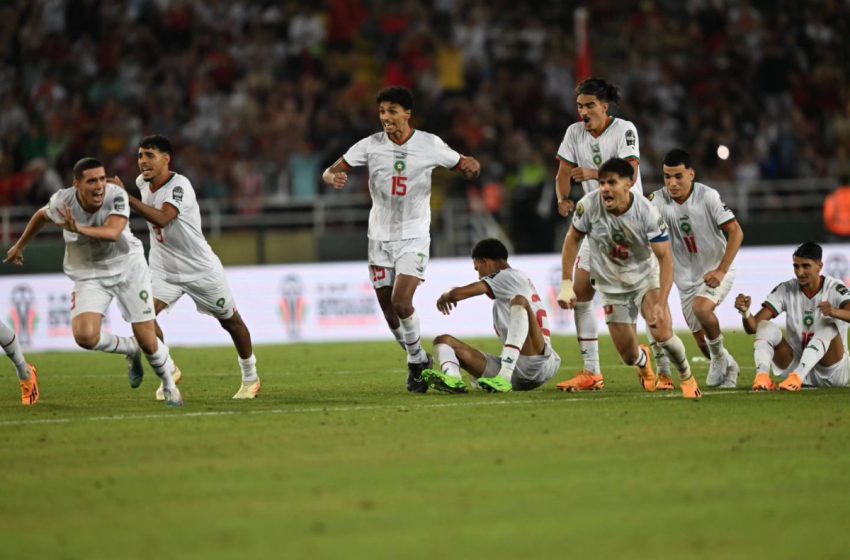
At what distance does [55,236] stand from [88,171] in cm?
1625

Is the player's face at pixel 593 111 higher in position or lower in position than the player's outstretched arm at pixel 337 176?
higher

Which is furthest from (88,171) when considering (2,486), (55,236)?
(55,236)

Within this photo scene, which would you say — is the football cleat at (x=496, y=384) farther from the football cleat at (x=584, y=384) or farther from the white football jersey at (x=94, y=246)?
the white football jersey at (x=94, y=246)

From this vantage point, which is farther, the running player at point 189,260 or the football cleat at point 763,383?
the running player at point 189,260

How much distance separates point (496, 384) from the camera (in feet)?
38.3

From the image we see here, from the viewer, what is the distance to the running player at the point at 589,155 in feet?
40.5

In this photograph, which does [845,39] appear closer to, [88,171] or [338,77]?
[338,77]

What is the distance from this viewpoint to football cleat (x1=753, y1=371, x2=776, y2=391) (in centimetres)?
1155

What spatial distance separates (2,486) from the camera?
287 inches

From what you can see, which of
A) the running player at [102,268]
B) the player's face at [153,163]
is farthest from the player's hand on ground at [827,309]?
the player's face at [153,163]

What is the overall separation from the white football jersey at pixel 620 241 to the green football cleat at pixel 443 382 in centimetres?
144

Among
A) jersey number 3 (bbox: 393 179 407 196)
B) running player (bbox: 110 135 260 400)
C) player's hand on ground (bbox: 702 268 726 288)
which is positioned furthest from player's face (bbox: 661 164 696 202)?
running player (bbox: 110 135 260 400)

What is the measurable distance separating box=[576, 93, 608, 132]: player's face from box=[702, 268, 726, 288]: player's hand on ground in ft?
5.71

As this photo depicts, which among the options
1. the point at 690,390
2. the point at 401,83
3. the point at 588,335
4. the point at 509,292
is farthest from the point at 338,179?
the point at 401,83
